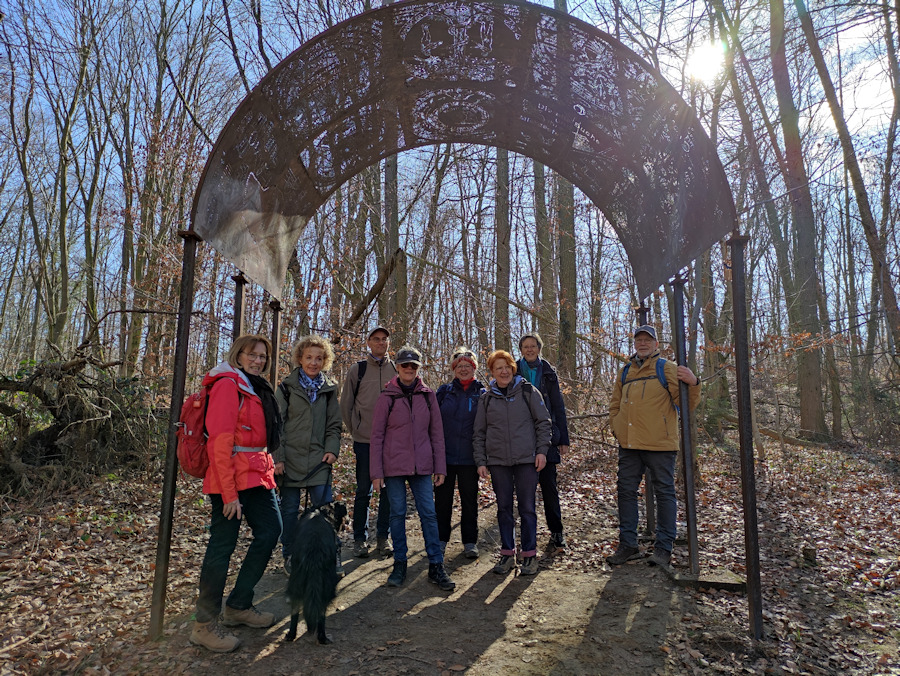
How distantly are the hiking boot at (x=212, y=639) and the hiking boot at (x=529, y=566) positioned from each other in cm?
244

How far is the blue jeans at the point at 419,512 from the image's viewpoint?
4.43 metres

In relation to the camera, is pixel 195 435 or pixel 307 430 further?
pixel 307 430

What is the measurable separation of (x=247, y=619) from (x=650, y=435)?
3.64 m

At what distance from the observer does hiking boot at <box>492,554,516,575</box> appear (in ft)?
15.6

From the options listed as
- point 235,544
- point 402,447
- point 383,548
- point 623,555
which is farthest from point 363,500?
point 623,555

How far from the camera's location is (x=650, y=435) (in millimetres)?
4836

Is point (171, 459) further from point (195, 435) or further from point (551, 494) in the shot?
point (551, 494)

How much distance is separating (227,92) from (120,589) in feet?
43.9

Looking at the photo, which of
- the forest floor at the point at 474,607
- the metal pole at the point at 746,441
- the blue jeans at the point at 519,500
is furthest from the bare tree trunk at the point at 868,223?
the blue jeans at the point at 519,500

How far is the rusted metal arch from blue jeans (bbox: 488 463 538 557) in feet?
5.58

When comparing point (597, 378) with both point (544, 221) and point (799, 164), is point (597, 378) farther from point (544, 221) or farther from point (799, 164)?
point (799, 164)

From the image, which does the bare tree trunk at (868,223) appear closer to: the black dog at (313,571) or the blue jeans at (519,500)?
the blue jeans at (519,500)

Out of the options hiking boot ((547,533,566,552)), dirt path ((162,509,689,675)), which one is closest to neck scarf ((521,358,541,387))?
hiking boot ((547,533,566,552))

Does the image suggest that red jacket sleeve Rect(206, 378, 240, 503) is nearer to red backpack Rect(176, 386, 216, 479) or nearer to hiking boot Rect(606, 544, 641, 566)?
red backpack Rect(176, 386, 216, 479)
